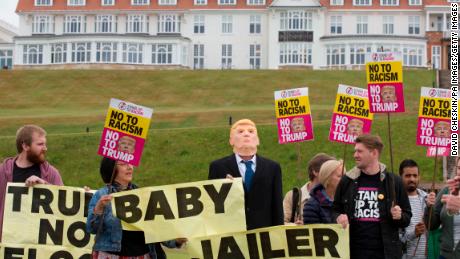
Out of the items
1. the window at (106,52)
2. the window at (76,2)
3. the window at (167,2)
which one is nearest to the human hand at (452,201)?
the window at (106,52)

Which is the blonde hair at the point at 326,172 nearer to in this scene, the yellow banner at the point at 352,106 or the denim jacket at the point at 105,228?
the denim jacket at the point at 105,228

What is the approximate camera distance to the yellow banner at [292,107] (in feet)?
47.9

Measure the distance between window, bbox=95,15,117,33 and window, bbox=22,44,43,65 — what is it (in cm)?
708

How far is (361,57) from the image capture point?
88.4 meters

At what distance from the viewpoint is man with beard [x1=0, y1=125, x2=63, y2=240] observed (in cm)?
1020

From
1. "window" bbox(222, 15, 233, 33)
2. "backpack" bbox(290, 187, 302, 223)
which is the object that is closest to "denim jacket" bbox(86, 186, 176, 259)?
"backpack" bbox(290, 187, 302, 223)

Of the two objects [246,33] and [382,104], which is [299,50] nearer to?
[246,33]

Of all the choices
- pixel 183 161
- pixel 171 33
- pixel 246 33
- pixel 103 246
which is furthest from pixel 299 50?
pixel 103 246

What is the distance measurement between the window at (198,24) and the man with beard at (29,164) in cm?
8428

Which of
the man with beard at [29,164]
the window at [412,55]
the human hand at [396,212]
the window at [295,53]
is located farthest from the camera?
the window at [295,53]

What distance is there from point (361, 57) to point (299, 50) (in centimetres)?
676

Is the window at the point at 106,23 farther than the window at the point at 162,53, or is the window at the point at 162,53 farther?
the window at the point at 106,23

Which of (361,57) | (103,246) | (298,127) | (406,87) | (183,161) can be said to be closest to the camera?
(103,246)

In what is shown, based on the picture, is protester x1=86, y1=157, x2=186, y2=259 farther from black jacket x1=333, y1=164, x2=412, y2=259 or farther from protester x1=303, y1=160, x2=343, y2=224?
black jacket x1=333, y1=164, x2=412, y2=259
